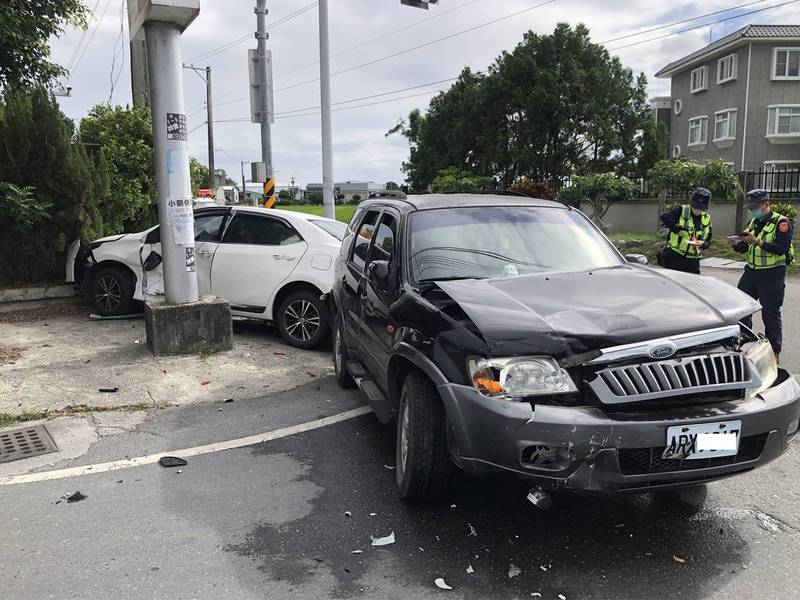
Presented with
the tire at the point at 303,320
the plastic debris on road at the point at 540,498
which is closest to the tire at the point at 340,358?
the tire at the point at 303,320

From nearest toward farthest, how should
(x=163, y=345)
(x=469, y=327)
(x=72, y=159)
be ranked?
(x=469, y=327) → (x=163, y=345) → (x=72, y=159)

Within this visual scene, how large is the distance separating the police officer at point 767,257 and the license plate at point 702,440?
13.4ft

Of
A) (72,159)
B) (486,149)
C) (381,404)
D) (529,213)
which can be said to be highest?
(486,149)

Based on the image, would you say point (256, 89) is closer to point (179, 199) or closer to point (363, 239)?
point (179, 199)

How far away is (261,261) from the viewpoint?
306 inches

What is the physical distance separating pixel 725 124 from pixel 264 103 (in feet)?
99.7

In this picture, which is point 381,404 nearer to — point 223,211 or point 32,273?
point 223,211

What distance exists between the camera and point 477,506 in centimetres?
376

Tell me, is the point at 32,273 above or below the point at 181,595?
above

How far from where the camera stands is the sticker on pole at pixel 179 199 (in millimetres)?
7148

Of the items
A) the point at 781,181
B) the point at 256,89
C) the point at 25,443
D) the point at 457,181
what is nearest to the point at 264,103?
the point at 256,89

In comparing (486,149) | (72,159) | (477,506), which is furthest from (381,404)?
(486,149)

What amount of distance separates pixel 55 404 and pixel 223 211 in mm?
3367

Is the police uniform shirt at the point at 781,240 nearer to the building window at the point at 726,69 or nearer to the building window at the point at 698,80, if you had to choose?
the building window at the point at 726,69
